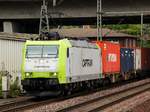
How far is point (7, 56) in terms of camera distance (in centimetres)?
2714

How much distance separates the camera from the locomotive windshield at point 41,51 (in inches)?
921

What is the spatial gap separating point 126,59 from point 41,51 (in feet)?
55.0

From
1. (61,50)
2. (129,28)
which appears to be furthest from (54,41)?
(129,28)

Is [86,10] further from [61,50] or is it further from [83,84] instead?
[61,50]

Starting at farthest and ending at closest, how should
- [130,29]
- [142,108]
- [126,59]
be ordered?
[130,29]
[126,59]
[142,108]

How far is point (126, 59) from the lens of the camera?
129ft

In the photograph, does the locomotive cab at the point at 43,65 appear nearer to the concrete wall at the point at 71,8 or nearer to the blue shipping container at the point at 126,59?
the blue shipping container at the point at 126,59

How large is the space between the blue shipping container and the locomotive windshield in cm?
1437

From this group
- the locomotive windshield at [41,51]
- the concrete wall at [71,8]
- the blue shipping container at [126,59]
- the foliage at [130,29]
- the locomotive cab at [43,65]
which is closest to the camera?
the locomotive cab at [43,65]

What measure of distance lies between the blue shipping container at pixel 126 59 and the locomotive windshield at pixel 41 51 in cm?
1437

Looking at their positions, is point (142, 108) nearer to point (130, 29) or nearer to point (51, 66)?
point (51, 66)

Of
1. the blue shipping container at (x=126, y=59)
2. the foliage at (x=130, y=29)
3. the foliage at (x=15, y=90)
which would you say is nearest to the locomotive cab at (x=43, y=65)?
the foliage at (x=15, y=90)

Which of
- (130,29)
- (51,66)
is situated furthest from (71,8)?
(130,29)

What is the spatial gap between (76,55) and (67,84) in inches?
66.7
